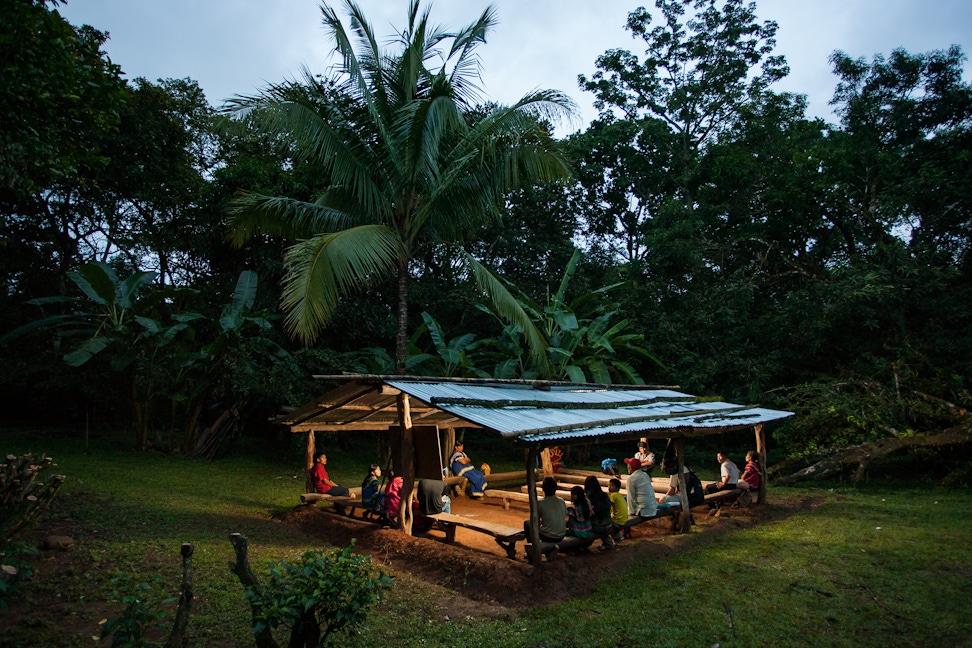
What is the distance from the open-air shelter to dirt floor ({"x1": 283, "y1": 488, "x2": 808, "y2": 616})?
34 cm

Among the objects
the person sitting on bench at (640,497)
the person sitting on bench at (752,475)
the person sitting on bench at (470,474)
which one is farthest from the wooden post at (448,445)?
the person sitting on bench at (752,475)

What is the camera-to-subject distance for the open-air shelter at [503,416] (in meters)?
7.00

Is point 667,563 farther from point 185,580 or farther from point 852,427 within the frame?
point 852,427

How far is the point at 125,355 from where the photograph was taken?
478 inches

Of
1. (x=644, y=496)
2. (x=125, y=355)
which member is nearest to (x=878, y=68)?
(x=644, y=496)

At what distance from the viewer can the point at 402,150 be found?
10.0 metres

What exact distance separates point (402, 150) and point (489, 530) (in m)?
6.15

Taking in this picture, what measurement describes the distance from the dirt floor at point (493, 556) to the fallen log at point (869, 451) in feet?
12.3

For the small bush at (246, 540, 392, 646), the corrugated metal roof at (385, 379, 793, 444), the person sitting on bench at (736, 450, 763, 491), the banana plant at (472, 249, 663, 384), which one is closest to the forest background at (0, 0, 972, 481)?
the banana plant at (472, 249, 663, 384)

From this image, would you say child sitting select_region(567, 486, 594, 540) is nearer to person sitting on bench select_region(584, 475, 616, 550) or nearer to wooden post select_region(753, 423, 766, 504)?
person sitting on bench select_region(584, 475, 616, 550)

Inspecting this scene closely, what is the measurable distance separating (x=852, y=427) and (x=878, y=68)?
395 inches

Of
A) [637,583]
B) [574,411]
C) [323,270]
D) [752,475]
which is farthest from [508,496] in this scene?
[323,270]

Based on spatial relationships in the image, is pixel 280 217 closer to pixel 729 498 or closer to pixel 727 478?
pixel 727 478

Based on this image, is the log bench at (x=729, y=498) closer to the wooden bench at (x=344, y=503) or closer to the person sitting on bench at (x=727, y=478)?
the person sitting on bench at (x=727, y=478)
